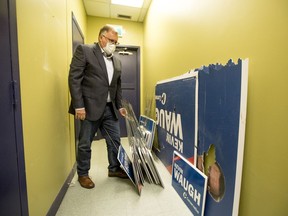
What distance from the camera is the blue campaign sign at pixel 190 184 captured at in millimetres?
1123

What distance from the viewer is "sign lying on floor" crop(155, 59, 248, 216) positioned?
873 mm

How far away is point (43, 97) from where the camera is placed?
3.63 ft

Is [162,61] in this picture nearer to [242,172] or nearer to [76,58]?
[76,58]

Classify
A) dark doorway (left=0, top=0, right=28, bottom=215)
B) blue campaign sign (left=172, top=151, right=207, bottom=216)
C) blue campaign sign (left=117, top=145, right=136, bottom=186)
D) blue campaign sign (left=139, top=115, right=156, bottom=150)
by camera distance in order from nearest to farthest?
dark doorway (left=0, top=0, right=28, bottom=215)
blue campaign sign (left=172, top=151, right=207, bottom=216)
blue campaign sign (left=117, top=145, right=136, bottom=186)
blue campaign sign (left=139, top=115, right=156, bottom=150)

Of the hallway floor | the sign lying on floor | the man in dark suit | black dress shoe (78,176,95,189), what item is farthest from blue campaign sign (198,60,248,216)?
black dress shoe (78,176,95,189)

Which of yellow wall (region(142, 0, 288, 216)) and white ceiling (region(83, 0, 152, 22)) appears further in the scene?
white ceiling (region(83, 0, 152, 22))

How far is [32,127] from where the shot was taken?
37.3 inches

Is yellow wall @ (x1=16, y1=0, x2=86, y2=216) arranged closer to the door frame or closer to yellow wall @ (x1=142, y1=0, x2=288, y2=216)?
the door frame

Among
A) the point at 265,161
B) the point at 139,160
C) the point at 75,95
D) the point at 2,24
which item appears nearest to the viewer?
the point at 2,24

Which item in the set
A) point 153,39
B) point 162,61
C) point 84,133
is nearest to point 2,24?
point 84,133

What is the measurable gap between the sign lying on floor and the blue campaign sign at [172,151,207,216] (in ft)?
0.15

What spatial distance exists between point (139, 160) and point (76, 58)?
1134mm

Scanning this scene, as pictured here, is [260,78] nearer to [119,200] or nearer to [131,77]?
[119,200]

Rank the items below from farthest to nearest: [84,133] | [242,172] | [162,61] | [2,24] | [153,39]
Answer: [153,39]
[162,61]
[84,133]
[242,172]
[2,24]
